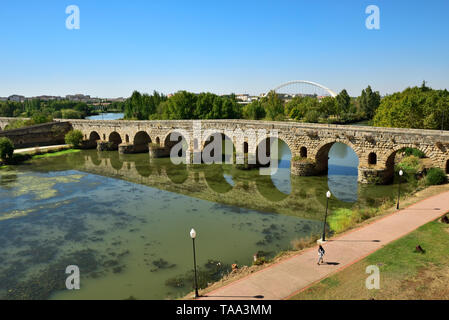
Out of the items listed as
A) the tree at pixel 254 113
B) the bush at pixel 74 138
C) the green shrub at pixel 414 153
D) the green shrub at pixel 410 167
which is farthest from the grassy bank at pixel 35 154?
the green shrub at pixel 414 153

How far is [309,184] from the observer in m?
31.2

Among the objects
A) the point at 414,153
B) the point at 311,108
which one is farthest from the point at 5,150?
the point at 311,108

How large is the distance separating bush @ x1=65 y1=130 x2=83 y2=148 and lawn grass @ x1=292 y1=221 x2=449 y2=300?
169 ft

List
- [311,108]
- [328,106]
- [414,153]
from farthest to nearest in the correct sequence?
[328,106] < [311,108] < [414,153]

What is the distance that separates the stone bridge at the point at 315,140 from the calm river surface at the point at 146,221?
76.9 inches

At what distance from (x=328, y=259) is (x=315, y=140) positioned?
20411 millimetres

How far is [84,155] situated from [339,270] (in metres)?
46.0

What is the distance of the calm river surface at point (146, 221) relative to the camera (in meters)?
15.9

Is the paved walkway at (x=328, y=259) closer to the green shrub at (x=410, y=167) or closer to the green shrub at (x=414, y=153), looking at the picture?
the green shrub at (x=410, y=167)

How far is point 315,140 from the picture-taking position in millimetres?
33062

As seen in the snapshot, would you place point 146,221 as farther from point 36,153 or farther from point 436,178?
point 36,153

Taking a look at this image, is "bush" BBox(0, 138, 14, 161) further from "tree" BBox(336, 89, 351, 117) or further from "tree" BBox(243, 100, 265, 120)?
"tree" BBox(336, 89, 351, 117)

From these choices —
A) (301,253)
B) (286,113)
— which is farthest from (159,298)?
(286,113)
